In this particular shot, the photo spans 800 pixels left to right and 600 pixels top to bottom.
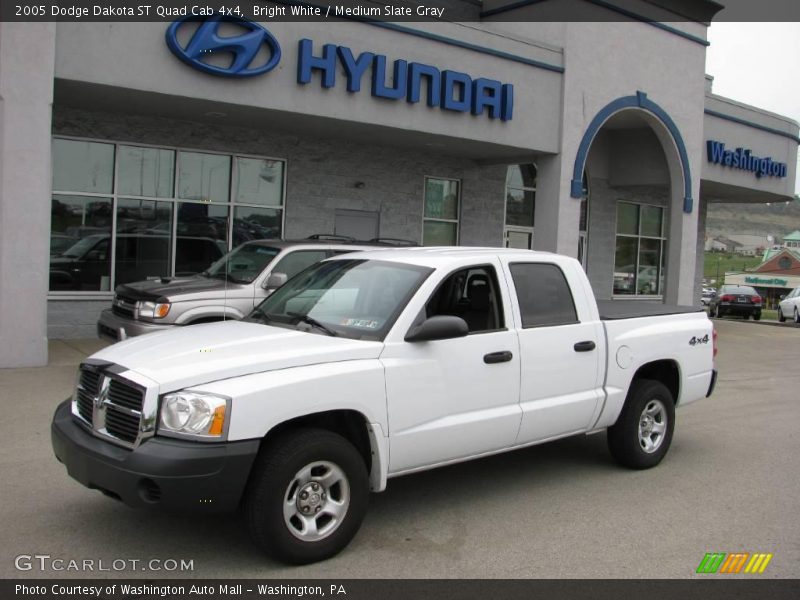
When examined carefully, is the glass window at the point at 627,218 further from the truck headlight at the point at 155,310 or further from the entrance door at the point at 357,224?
the truck headlight at the point at 155,310

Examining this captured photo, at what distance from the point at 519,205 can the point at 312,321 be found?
48.0ft

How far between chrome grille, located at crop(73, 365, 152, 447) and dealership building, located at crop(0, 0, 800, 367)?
20.3 ft

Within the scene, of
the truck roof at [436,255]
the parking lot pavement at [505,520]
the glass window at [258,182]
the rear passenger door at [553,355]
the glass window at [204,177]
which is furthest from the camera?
the glass window at [258,182]

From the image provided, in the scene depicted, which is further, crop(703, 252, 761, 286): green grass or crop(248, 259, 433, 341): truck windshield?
crop(703, 252, 761, 286): green grass

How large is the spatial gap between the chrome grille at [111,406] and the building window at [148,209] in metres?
8.20

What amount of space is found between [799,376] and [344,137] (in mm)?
9139

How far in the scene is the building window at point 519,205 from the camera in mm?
18984

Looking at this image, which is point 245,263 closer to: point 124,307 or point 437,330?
point 124,307

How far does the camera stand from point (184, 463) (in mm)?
4016

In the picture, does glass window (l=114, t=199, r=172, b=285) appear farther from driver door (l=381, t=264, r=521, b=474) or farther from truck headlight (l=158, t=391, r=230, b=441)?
truck headlight (l=158, t=391, r=230, b=441)

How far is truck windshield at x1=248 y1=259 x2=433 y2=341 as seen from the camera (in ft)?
16.7

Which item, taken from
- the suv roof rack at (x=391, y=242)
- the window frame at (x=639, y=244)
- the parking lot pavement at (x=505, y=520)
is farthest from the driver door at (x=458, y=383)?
the window frame at (x=639, y=244)

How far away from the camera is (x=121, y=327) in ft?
30.3

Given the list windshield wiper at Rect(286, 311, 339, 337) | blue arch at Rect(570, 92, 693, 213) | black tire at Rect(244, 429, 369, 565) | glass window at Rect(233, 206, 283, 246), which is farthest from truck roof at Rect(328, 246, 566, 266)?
blue arch at Rect(570, 92, 693, 213)
